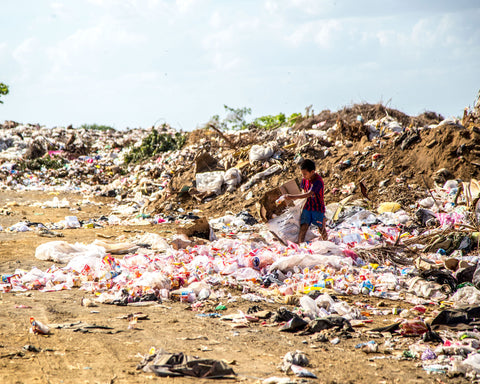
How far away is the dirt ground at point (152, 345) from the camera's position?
9.21ft

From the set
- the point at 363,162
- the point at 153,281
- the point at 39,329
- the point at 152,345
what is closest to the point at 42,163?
the point at 363,162

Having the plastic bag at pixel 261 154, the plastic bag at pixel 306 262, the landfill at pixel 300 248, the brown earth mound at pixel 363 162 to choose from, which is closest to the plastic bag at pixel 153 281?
the landfill at pixel 300 248

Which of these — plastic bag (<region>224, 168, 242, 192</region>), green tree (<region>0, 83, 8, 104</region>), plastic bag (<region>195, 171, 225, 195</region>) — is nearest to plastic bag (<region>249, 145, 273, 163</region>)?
plastic bag (<region>224, 168, 242, 192</region>)

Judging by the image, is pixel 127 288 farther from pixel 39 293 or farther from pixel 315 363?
pixel 315 363

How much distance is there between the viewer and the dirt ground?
281 centimetres

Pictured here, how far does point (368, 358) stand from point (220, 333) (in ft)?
3.55

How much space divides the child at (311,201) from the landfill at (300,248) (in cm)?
13

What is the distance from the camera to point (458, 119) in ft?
31.9

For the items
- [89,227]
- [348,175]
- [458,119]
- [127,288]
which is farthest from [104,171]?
[127,288]

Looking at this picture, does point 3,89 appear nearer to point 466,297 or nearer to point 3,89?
point 3,89

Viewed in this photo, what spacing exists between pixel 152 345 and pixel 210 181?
7783 millimetres

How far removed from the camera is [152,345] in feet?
10.7

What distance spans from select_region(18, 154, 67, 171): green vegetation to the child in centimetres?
1248

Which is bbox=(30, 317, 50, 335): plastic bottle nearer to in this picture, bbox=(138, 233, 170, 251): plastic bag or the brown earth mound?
bbox=(138, 233, 170, 251): plastic bag
